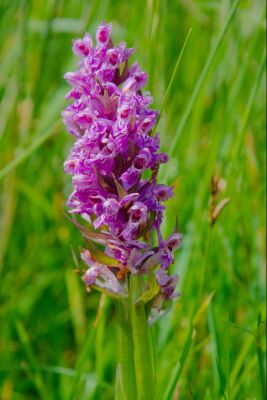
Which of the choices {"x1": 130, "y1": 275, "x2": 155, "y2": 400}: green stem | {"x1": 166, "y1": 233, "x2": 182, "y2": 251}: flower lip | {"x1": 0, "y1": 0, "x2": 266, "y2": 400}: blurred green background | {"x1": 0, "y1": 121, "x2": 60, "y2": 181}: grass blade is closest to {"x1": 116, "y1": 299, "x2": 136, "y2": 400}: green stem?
{"x1": 130, "y1": 275, "x2": 155, "y2": 400}: green stem

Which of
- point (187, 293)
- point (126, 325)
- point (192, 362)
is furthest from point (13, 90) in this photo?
point (126, 325)

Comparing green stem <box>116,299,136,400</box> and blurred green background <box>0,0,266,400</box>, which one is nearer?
green stem <box>116,299,136,400</box>

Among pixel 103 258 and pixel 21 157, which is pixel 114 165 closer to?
pixel 103 258

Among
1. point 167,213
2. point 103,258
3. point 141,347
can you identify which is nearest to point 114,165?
point 103,258

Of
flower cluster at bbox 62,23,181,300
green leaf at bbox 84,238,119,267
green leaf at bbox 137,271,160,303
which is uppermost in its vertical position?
flower cluster at bbox 62,23,181,300

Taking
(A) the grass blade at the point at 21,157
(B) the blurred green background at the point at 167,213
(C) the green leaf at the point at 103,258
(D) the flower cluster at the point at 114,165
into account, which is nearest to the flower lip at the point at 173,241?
(D) the flower cluster at the point at 114,165

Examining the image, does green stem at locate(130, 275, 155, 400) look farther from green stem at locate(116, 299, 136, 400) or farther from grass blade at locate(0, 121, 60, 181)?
grass blade at locate(0, 121, 60, 181)

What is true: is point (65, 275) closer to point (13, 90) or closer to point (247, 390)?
point (13, 90)
